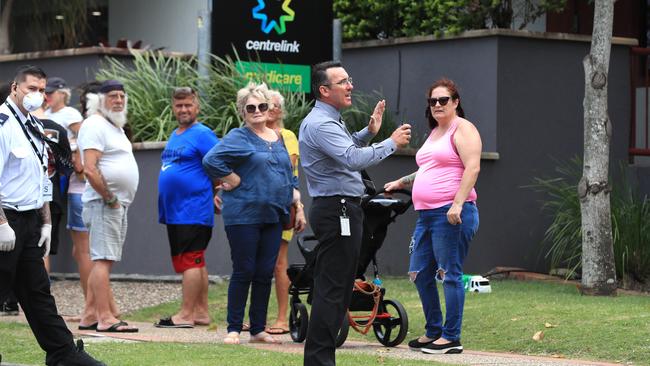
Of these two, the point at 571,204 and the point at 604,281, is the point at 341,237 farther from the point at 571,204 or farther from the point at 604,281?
the point at 571,204

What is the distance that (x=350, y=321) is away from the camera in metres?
10.2

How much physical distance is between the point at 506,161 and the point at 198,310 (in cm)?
489

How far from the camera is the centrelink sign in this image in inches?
618

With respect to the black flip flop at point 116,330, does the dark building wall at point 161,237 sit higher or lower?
higher

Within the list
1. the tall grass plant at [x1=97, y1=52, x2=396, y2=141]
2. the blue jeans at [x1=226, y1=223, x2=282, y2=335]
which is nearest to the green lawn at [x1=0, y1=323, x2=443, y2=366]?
the blue jeans at [x1=226, y1=223, x2=282, y2=335]

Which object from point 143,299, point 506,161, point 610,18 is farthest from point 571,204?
point 143,299

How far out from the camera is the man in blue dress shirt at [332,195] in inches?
317

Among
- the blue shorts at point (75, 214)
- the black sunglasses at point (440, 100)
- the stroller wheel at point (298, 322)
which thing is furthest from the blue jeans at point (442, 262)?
the blue shorts at point (75, 214)

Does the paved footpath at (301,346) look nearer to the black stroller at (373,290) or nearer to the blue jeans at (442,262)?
the black stroller at (373,290)

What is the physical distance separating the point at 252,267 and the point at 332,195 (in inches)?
87.1

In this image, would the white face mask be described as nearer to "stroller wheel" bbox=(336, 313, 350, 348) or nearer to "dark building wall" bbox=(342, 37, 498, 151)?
"stroller wheel" bbox=(336, 313, 350, 348)

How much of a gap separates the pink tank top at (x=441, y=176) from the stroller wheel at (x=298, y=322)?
48.3 inches

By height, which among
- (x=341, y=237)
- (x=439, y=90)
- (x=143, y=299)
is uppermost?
(x=439, y=90)

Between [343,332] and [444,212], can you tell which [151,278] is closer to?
[343,332]
